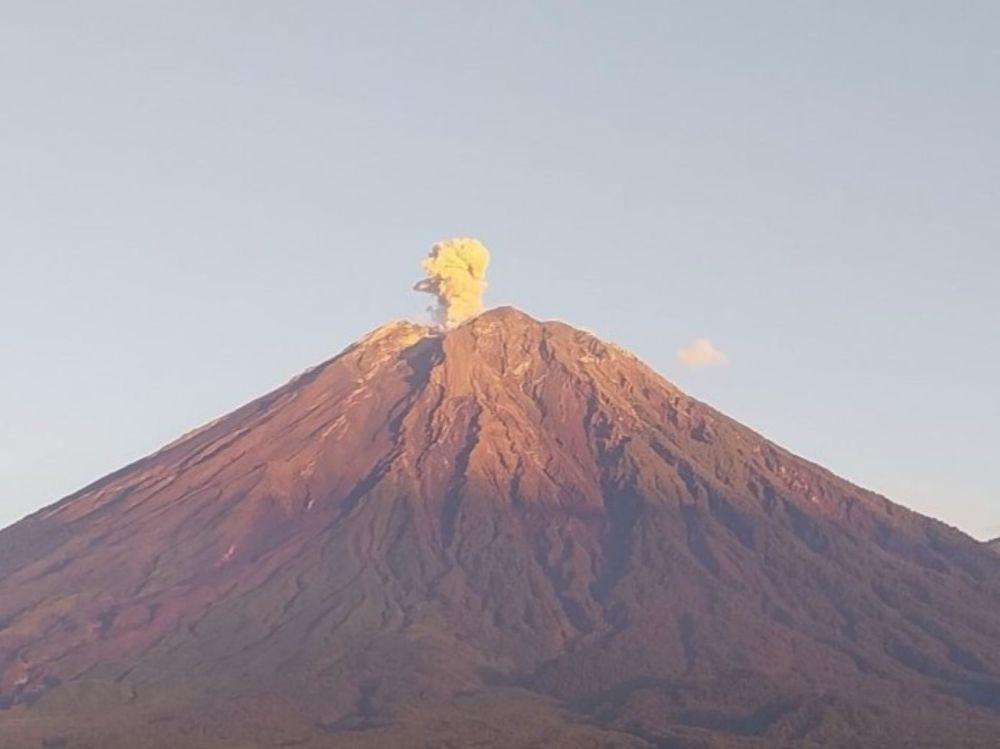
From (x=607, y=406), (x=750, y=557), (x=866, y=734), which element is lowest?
(x=866, y=734)

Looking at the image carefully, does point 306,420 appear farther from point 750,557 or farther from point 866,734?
point 866,734

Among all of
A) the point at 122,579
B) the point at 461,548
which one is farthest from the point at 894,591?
the point at 122,579

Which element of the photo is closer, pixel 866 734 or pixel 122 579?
pixel 866 734

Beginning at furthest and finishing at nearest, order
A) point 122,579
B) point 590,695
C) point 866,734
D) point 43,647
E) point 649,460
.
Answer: point 649,460 < point 122,579 < point 43,647 < point 590,695 < point 866,734

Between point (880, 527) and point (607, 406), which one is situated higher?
point (607, 406)

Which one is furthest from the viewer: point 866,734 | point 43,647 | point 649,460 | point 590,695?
point 649,460

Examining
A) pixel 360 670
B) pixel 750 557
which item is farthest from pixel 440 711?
pixel 750 557
